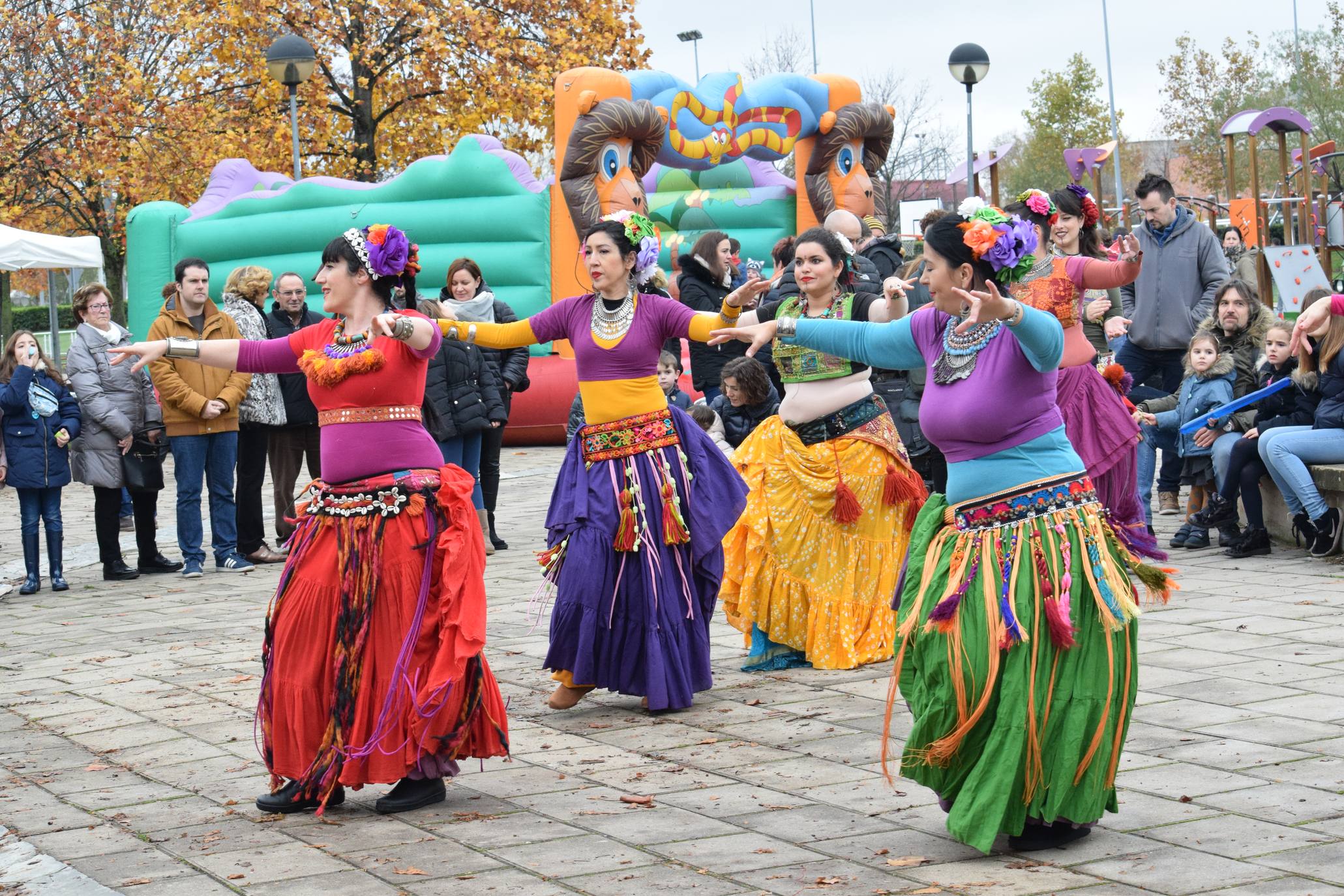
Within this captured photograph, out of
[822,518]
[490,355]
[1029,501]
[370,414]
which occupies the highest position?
[490,355]

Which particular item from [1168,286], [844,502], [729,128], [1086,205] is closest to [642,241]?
[844,502]

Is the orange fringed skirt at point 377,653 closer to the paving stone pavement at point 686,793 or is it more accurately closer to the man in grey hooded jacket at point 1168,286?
the paving stone pavement at point 686,793

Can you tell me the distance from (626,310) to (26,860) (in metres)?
2.97

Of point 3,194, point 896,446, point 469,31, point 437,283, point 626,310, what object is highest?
point 469,31

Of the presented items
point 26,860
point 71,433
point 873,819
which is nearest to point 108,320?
point 71,433

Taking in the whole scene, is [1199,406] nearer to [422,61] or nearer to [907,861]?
[907,861]

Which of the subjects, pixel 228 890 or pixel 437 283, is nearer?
pixel 228 890

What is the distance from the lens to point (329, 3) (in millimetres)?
25016

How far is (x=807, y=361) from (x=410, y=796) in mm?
2817

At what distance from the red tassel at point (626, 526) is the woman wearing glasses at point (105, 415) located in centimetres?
534

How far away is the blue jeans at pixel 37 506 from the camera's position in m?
10.3

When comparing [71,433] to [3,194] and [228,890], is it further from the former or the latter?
[3,194]

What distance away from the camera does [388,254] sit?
518cm

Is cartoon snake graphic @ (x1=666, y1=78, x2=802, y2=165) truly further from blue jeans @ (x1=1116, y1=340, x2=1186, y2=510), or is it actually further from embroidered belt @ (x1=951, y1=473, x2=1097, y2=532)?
embroidered belt @ (x1=951, y1=473, x2=1097, y2=532)
